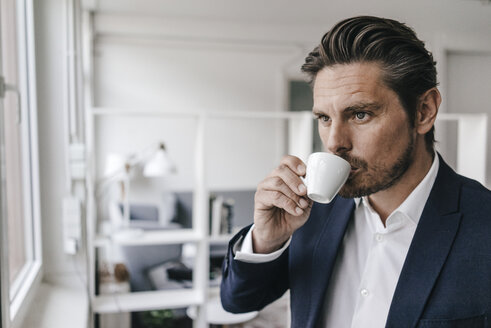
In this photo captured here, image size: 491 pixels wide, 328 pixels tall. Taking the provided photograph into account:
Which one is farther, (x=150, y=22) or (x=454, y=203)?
(x=150, y=22)

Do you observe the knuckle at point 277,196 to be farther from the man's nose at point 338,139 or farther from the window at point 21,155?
the window at point 21,155

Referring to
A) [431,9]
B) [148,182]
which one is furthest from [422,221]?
[148,182]

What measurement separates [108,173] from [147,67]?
111cm

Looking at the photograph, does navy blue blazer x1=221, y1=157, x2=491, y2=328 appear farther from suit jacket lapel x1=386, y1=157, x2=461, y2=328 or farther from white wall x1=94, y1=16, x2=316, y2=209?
white wall x1=94, y1=16, x2=316, y2=209

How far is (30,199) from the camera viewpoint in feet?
5.28

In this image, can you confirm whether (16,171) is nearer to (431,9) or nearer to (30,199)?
(30,199)

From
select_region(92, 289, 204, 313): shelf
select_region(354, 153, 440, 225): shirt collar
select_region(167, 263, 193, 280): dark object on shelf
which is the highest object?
select_region(354, 153, 440, 225): shirt collar

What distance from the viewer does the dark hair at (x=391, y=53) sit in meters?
0.80

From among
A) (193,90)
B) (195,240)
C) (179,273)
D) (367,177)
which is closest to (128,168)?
Result: (195,240)

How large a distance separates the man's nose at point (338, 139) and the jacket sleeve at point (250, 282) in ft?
0.91

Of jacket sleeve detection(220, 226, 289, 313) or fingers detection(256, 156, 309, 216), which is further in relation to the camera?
jacket sleeve detection(220, 226, 289, 313)

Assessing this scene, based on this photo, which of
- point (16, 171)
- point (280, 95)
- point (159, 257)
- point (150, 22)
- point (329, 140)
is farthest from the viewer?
point (280, 95)

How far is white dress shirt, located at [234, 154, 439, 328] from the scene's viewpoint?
2.71ft

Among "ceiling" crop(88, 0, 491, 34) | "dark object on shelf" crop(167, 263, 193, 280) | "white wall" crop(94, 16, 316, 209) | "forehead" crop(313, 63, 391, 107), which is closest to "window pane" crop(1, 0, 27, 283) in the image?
"forehead" crop(313, 63, 391, 107)
